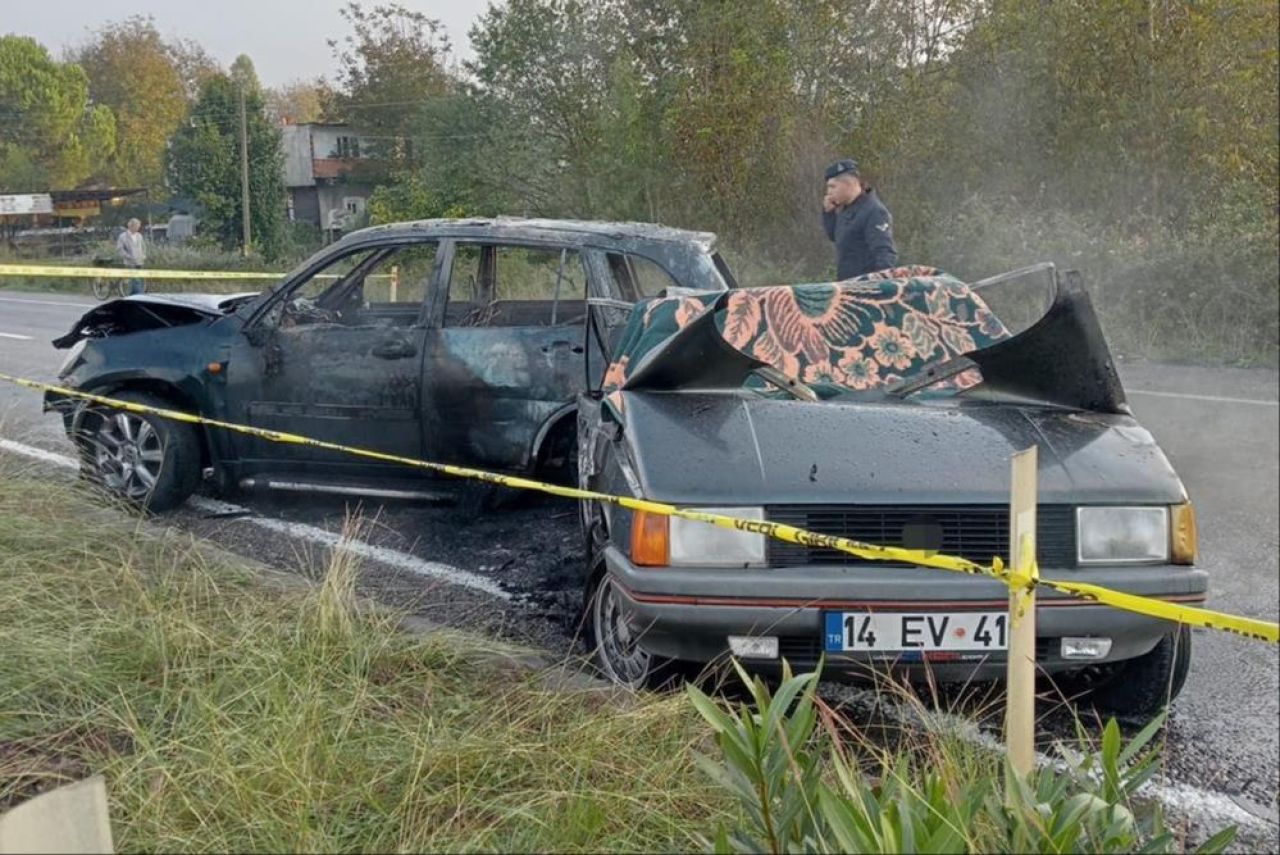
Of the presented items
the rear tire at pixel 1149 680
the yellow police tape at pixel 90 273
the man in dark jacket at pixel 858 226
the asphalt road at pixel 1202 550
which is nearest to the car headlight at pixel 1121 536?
the rear tire at pixel 1149 680

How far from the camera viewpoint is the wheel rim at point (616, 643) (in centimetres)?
380

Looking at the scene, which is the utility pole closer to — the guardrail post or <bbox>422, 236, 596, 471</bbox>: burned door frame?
<bbox>422, 236, 596, 471</bbox>: burned door frame

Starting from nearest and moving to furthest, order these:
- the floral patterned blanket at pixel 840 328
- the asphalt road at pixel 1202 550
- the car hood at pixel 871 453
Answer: the car hood at pixel 871 453 → the asphalt road at pixel 1202 550 → the floral patterned blanket at pixel 840 328

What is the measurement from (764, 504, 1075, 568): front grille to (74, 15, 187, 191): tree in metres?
7.68

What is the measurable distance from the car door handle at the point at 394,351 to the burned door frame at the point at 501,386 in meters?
0.10

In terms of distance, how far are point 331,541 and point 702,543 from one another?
309 centimetres

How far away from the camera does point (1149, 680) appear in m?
3.90

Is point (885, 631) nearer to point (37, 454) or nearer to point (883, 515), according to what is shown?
point (883, 515)

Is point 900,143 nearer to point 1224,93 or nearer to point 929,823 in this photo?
point 1224,93

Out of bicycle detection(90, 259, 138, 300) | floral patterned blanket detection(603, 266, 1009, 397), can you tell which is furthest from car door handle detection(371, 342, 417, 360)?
bicycle detection(90, 259, 138, 300)

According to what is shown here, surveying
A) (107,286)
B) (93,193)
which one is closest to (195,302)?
(93,193)

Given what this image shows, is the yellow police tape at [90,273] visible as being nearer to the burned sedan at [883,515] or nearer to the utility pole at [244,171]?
the utility pole at [244,171]

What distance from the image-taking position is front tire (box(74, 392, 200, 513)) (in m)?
6.39

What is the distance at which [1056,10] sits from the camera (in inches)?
393
